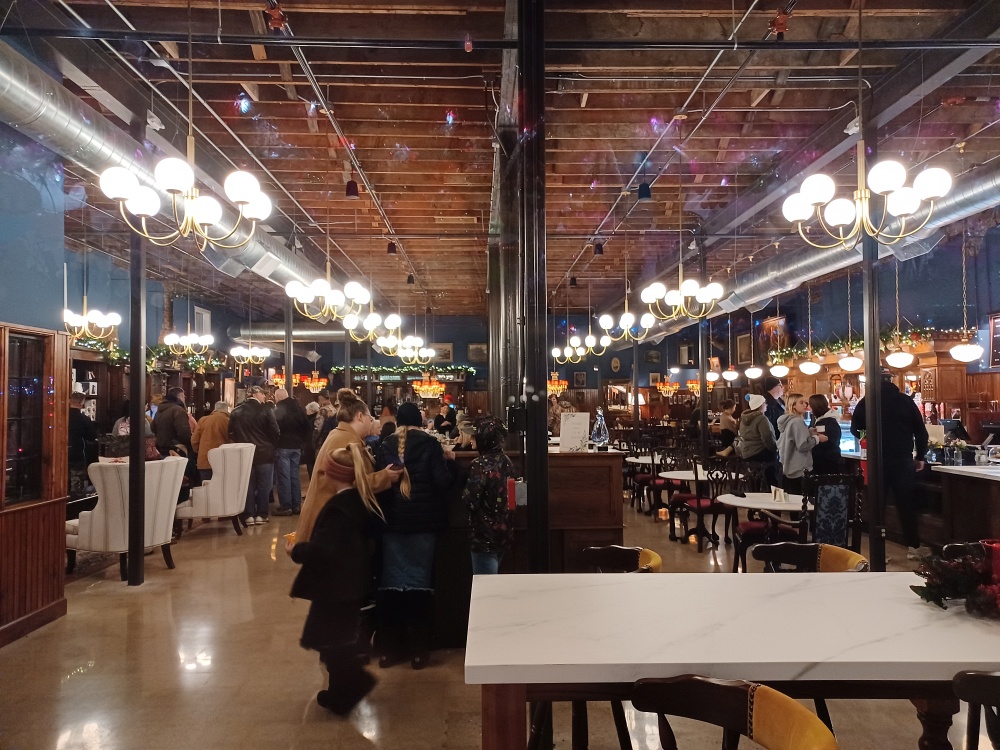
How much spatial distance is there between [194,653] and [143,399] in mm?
2463

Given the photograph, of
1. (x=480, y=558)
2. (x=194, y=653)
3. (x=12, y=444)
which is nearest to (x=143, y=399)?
(x=12, y=444)

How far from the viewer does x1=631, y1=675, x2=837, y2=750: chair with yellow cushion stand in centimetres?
135

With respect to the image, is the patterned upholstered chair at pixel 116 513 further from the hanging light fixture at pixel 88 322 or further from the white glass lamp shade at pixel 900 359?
the white glass lamp shade at pixel 900 359

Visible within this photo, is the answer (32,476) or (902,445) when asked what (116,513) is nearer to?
(32,476)

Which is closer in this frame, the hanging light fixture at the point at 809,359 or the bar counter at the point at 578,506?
the bar counter at the point at 578,506

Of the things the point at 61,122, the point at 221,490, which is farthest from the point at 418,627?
the point at 221,490

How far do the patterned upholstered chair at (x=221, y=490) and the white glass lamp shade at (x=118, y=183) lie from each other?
367cm

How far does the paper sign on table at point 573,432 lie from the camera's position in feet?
15.3

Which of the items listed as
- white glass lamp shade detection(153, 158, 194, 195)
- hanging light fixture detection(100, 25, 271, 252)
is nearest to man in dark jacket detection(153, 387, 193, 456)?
hanging light fixture detection(100, 25, 271, 252)

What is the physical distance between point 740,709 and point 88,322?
10.6 metres

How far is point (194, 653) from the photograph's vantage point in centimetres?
399

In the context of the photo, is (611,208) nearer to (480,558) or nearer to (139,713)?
(480,558)

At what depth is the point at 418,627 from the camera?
12.6 feet

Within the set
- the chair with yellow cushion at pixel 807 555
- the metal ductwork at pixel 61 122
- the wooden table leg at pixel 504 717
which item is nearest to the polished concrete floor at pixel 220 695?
the wooden table leg at pixel 504 717
